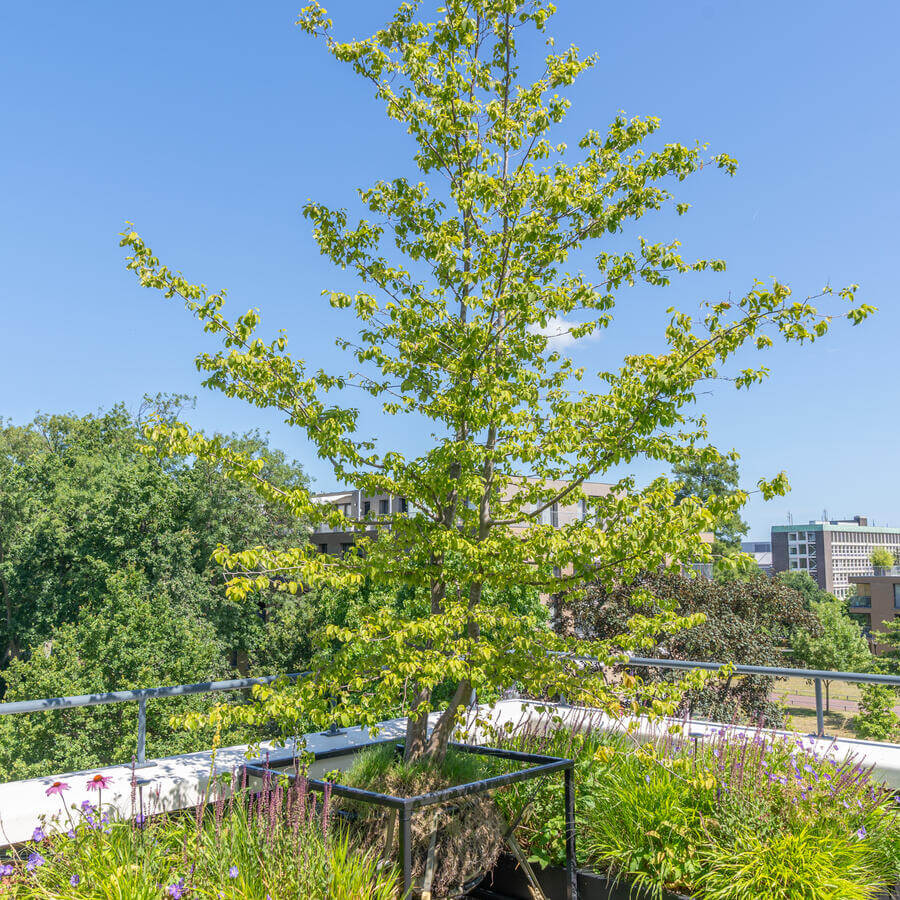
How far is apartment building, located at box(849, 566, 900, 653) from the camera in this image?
6862cm

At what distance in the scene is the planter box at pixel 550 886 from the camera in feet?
14.5

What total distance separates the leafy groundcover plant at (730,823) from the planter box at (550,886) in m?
0.08

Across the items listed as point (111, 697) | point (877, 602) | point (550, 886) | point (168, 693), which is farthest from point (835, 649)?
point (111, 697)

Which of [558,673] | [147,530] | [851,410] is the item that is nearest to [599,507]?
[558,673]

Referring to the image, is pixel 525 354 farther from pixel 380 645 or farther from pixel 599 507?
pixel 380 645

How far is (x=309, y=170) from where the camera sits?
7902 millimetres

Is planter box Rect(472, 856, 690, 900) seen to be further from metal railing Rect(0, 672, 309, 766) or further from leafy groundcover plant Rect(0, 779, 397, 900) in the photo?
metal railing Rect(0, 672, 309, 766)

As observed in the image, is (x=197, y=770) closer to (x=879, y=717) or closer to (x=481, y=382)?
(x=481, y=382)

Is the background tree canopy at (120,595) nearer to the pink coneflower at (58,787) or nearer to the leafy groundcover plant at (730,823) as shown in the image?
the pink coneflower at (58,787)

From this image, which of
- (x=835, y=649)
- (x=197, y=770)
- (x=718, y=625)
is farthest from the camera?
(x=835, y=649)

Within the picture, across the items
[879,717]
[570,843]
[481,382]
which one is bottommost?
[879,717]

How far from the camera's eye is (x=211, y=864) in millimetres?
3361

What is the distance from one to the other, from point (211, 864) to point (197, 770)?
1952 millimetres

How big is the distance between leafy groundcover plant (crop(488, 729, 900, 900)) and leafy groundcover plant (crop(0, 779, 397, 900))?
164 centimetres
